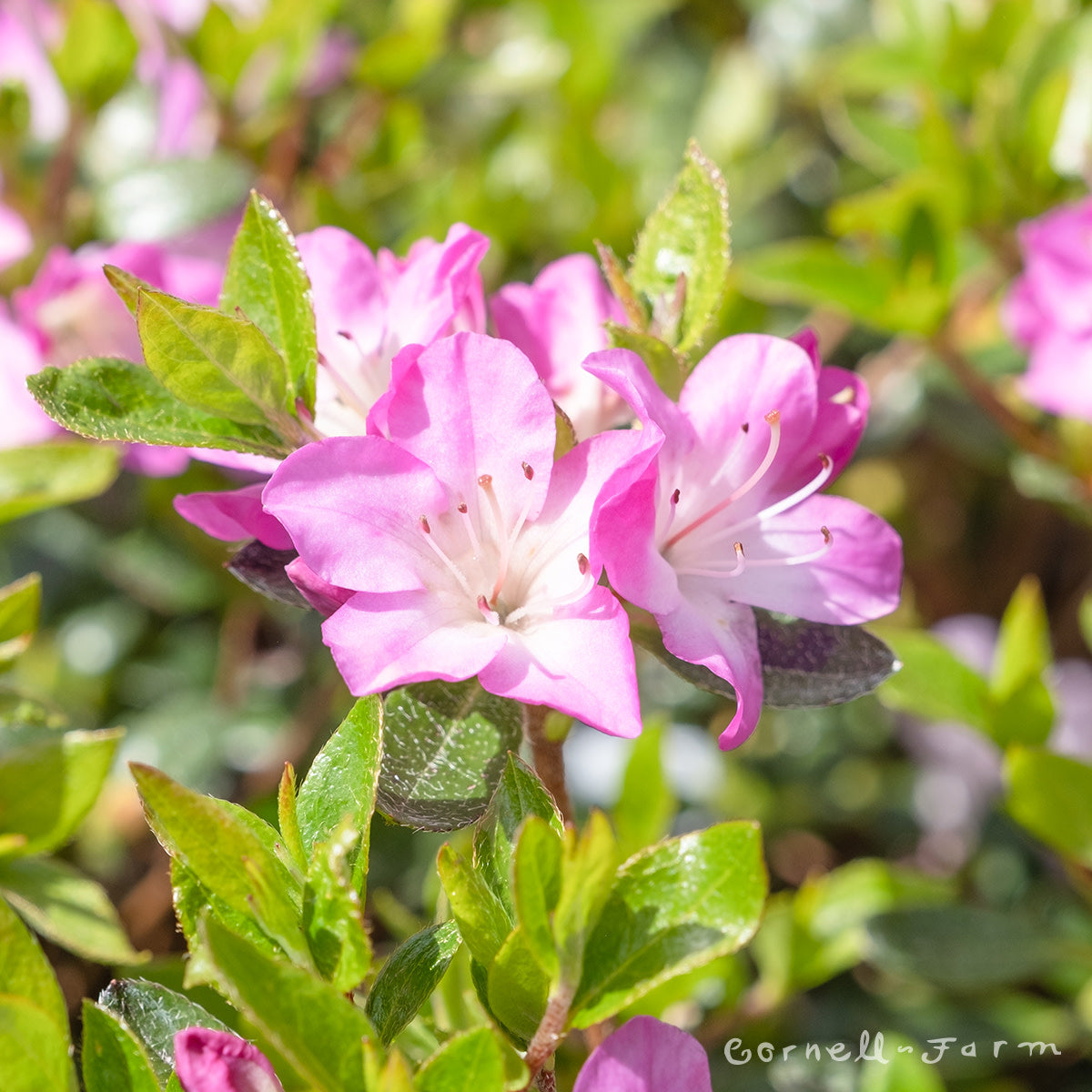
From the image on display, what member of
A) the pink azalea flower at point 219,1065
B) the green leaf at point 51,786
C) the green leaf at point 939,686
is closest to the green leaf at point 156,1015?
the pink azalea flower at point 219,1065

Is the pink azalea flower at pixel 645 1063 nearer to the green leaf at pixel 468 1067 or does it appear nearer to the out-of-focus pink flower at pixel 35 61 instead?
the green leaf at pixel 468 1067

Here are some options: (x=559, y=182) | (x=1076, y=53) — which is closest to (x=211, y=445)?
(x=559, y=182)

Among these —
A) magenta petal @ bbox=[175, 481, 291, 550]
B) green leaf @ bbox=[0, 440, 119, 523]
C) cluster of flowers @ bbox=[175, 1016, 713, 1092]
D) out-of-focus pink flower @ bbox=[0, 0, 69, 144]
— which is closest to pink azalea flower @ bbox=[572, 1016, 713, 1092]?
cluster of flowers @ bbox=[175, 1016, 713, 1092]

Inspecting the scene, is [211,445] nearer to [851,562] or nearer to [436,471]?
[436,471]

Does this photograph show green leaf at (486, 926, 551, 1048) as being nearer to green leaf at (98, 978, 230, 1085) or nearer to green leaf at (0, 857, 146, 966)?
green leaf at (98, 978, 230, 1085)

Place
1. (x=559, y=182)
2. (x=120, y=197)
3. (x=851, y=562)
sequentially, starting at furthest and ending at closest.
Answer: (x=559, y=182), (x=120, y=197), (x=851, y=562)

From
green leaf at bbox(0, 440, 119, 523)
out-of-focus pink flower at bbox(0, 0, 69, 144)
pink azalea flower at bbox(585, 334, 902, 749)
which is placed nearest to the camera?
pink azalea flower at bbox(585, 334, 902, 749)

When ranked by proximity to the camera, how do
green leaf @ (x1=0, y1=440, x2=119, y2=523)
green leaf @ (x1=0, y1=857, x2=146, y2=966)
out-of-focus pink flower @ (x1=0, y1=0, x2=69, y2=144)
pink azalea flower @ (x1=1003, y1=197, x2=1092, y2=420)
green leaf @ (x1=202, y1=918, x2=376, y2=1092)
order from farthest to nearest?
out-of-focus pink flower @ (x1=0, y1=0, x2=69, y2=144), pink azalea flower @ (x1=1003, y1=197, x2=1092, y2=420), green leaf @ (x1=0, y1=440, x2=119, y2=523), green leaf @ (x1=0, y1=857, x2=146, y2=966), green leaf @ (x1=202, y1=918, x2=376, y2=1092)
